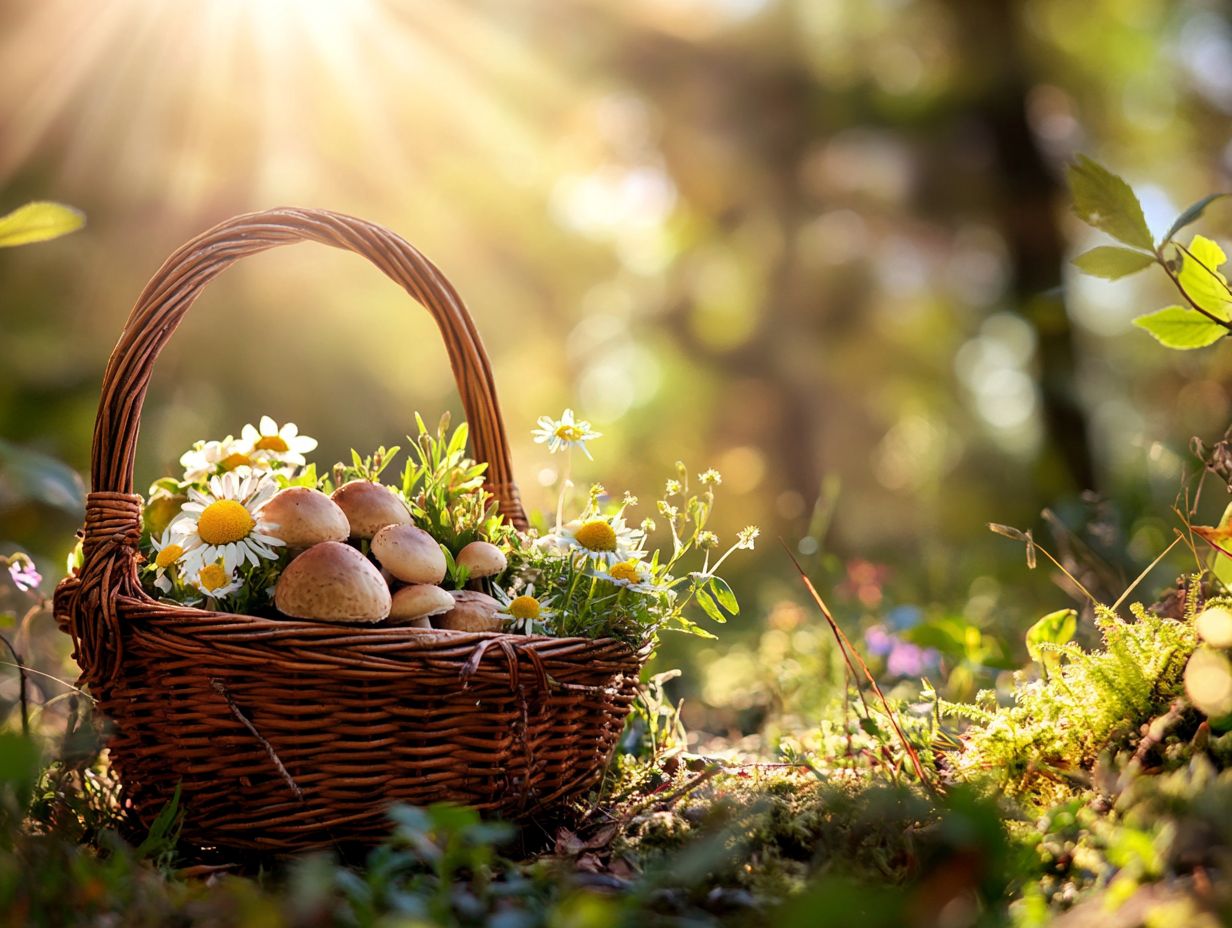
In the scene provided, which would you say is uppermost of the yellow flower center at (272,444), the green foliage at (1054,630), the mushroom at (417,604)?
the yellow flower center at (272,444)

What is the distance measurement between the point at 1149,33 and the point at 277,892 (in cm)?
1041

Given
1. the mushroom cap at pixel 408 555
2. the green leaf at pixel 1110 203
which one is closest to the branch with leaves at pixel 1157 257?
the green leaf at pixel 1110 203

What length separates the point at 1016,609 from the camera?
3.48m

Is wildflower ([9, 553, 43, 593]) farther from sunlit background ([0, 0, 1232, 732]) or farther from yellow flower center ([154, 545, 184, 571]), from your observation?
yellow flower center ([154, 545, 184, 571])

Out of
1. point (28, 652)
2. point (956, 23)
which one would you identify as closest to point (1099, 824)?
point (28, 652)

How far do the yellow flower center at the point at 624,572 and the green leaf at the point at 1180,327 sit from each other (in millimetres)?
936

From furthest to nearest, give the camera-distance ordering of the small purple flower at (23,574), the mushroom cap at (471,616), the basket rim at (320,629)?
the small purple flower at (23,574) → the mushroom cap at (471,616) → the basket rim at (320,629)

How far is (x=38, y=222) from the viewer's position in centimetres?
160

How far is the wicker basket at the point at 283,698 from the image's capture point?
1.33 meters

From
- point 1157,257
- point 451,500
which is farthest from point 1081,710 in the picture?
point 451,500

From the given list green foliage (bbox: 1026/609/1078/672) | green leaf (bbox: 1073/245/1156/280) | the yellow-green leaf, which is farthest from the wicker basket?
the yellow-green leaf

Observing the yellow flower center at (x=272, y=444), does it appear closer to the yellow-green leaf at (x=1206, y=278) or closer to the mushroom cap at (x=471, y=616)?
the mushroom cap at (x=471, y=616)

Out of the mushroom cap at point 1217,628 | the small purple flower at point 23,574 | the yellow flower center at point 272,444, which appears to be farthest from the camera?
the yellow flower center at point 272,444

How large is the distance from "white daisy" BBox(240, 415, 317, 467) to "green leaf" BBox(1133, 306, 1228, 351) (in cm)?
148
